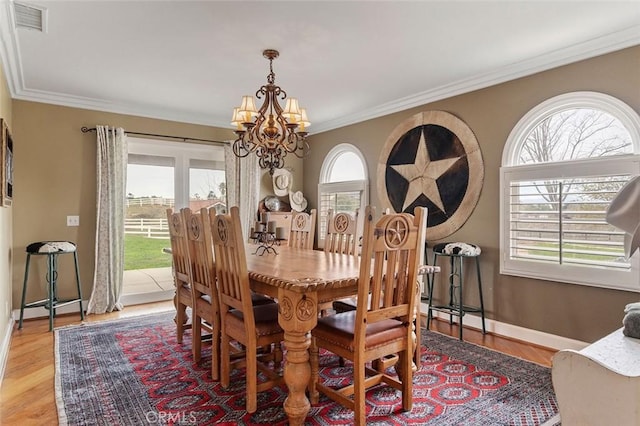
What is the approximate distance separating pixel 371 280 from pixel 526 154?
2328 mm

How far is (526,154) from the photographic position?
3.46 m

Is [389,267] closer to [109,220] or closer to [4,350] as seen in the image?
[4,350]

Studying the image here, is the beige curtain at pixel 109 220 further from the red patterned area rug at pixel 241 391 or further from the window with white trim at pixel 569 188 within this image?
the window with white trim at pixel 569 188

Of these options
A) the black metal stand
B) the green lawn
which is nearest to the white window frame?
the green lawn

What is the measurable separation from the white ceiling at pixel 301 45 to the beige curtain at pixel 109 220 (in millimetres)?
570

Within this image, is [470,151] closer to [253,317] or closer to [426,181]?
[426,181]

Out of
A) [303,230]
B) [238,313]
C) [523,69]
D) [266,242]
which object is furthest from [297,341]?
[523,69]

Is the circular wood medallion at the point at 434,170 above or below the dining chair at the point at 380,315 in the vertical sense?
above

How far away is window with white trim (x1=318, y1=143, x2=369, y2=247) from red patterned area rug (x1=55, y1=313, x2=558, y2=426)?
2.42 metres

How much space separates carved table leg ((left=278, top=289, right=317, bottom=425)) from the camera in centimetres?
192

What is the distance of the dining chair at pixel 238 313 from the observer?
7.00 feet

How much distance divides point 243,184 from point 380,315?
3911 mm

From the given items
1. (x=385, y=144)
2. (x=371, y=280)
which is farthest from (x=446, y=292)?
(x=371, y=280)

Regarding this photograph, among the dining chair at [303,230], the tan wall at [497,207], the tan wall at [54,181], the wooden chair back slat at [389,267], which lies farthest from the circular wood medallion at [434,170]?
the tan wall at [54,181]
